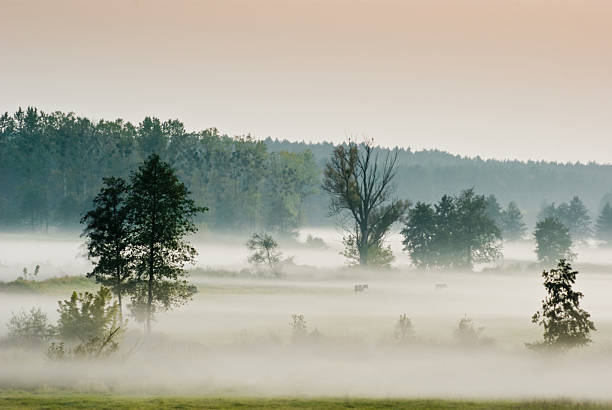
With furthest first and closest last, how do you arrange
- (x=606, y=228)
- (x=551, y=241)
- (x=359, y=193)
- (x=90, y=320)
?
(x=606, y=228) < (x=551, y=241) < (x=359, y=193) < (x=90, y=320)

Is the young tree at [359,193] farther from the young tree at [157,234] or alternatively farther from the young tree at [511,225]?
the young tree at [511,225]

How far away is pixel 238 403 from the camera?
34656mm

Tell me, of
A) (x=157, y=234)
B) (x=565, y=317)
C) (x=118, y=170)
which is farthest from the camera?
(x=118, y=170)

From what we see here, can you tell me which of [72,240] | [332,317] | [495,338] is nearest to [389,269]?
[332,317]

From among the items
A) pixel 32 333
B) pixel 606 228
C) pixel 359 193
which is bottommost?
pixel 32 333

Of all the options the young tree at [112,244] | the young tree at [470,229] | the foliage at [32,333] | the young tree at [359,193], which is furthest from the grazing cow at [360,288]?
the foliage at [32,333]

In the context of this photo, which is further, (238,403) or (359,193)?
(359,193)

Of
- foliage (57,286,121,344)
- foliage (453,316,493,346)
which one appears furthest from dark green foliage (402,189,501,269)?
foliage (57,286,121,344)

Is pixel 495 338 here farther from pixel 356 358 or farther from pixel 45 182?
pixel 45 182

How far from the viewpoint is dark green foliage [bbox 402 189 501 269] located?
344 feet

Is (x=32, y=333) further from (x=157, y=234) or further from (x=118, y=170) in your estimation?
(x=118, y=170)

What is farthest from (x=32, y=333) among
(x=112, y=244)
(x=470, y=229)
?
(x=470, y=229)

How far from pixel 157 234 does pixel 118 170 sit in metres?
114

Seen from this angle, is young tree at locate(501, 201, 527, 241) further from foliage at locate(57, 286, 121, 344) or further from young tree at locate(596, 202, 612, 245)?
foliage at locate(57, 286, 121, 344)
